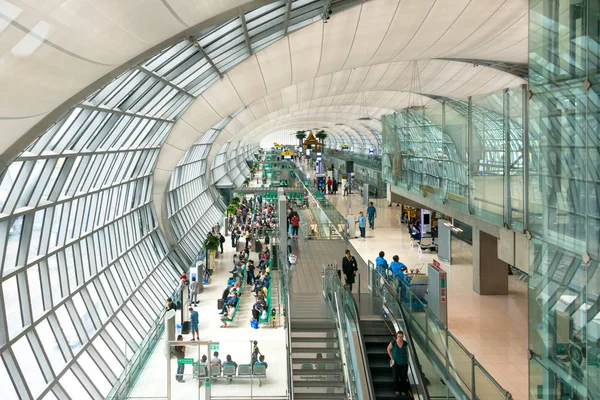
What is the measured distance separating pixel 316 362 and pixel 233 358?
16.3ft

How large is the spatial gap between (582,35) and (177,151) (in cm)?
2296

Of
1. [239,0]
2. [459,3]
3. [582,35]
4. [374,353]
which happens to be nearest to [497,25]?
[459,3]

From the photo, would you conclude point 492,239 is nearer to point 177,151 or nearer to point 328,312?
point 328,312

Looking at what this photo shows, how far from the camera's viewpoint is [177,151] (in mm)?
27797

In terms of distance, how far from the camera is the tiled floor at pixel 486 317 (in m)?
11.9

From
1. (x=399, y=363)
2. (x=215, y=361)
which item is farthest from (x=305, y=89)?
(x=399, y=363)

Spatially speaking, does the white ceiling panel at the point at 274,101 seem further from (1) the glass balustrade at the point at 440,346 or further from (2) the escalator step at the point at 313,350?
(2) the escalator step at the point at 313,350

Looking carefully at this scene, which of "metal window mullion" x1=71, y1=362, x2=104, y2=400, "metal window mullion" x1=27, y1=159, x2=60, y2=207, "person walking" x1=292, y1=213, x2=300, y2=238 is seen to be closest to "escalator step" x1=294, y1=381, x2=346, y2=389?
"metal window mullion" x1=71, y1=362, x2=104, y2=400

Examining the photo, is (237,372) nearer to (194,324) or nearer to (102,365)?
(102,365)

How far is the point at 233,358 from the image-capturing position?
17.1 metres

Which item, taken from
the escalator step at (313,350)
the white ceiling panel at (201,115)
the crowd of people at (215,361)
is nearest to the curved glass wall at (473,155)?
the escalator step at (313,350)

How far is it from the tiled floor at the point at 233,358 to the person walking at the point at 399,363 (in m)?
5.26

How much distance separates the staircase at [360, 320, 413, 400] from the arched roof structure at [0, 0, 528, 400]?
6165 mm

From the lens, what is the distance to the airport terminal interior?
7.05 m
